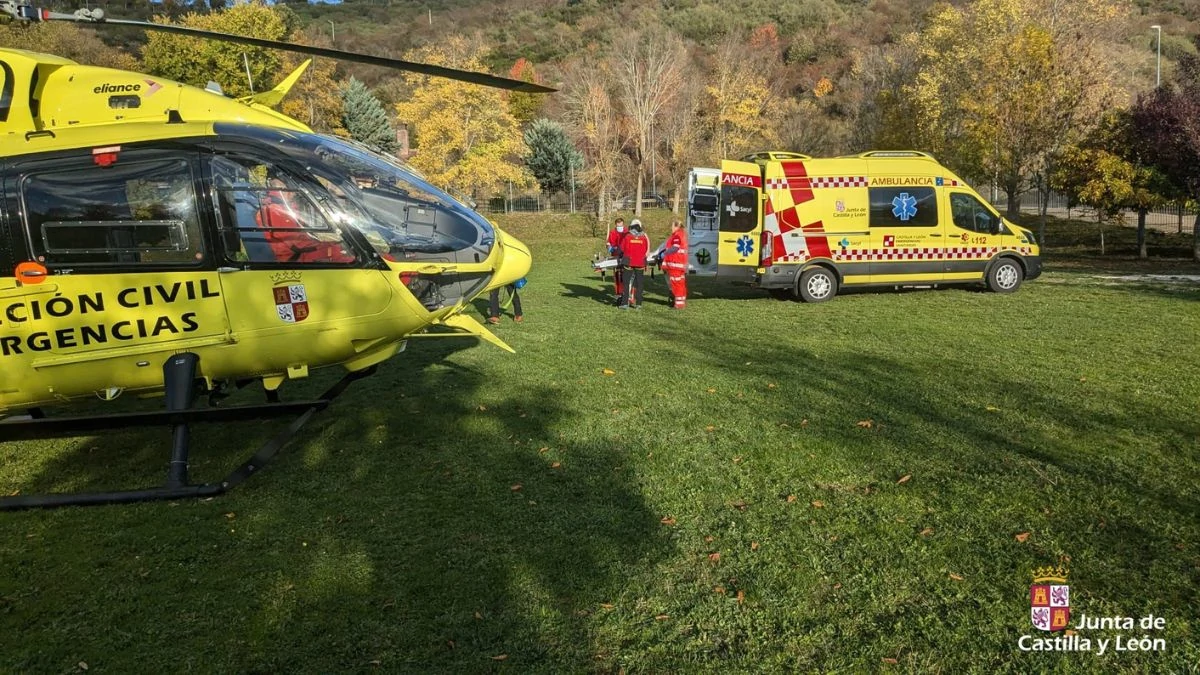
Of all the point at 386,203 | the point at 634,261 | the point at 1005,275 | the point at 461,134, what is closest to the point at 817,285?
the point at 634,261

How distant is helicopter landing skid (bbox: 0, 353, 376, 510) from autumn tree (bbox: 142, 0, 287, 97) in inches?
1373

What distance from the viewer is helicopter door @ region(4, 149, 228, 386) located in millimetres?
4652

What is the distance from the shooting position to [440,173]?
35.8m

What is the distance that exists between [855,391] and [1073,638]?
397cm

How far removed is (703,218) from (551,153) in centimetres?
3495

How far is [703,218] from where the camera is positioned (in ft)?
46.0

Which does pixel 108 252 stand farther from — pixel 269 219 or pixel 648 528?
pixel 648 528

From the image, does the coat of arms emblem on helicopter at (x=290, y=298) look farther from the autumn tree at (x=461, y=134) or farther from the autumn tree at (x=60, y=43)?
the autumn tree at (x=60, y=43)

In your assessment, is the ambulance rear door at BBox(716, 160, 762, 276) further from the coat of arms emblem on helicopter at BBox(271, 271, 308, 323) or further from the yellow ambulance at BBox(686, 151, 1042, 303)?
the coat of arms emblem on helicopter at BBox(271, 271, 308, 323)

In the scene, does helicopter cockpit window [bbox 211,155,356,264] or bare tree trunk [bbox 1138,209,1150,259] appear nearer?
helicopter cockpit window [bbox 211,155,356,264]

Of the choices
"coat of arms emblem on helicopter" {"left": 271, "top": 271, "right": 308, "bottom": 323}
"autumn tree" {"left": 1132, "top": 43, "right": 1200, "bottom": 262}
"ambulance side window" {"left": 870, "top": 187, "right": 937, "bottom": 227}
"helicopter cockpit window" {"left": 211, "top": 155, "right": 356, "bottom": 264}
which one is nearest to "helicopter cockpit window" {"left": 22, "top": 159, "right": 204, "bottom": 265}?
"helicopter cockpit window" {"left": 211, "top": 155, "right": 356, "bottom": 264}

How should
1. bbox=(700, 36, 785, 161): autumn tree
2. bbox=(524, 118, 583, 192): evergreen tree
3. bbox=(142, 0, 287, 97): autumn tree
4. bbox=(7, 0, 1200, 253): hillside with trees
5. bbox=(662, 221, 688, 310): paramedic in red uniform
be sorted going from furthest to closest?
bbox=(524, 118, 583, 192): evergreen tree < bbox=(700, 36, 785, 161): autumn tree < bbox=(142, 0, 287, 97): autumn tree < bbox=(7, 0, 1200, 253): hillside with trees < bbox=(662, 221, 688, 310): paramedic in red uniform

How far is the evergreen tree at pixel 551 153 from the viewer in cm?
4666

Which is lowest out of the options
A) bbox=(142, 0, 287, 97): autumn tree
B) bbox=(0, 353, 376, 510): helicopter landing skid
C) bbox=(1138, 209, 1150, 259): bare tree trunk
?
bbox=(0, 353, 376, 510): helicopter landing skid
